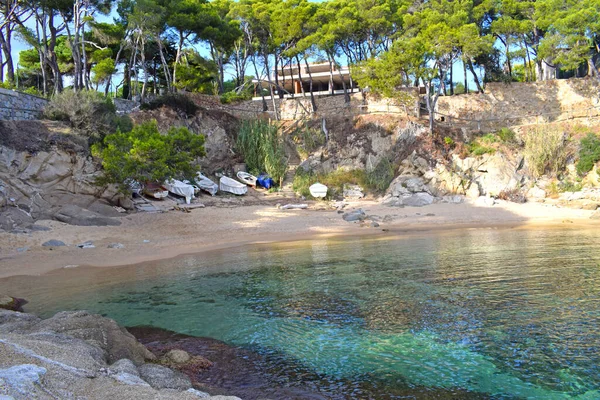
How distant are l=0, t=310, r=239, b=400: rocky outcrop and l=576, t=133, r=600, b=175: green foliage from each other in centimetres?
2610

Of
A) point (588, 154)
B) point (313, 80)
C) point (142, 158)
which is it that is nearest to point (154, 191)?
point (142, 158)

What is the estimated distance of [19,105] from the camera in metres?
20.9

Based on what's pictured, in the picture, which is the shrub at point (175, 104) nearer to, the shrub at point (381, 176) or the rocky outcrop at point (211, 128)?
the rocky outcrop at point (211, 128)

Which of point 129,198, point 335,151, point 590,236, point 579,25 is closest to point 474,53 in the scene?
point 579,25

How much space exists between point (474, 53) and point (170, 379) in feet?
94.0

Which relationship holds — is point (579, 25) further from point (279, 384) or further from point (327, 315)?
point (279, 384)

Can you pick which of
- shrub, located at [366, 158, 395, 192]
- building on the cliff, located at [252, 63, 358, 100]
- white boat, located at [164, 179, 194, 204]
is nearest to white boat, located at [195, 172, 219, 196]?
white boat, located at [164, 179, 194, 204]

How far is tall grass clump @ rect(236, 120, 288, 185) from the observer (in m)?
28.0

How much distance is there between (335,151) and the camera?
30.5 meters

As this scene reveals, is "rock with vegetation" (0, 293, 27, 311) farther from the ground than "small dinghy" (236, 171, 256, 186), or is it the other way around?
"small dinghy" (236, 171, 256, 186)

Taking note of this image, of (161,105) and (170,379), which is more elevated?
(161,105)

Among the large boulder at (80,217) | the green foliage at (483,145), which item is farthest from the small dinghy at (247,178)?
the green foliage at (483,145)

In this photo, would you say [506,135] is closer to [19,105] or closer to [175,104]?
[175,104]

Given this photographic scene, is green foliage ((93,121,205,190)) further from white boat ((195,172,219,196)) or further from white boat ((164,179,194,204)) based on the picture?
white boat ((195,172,219,196))
